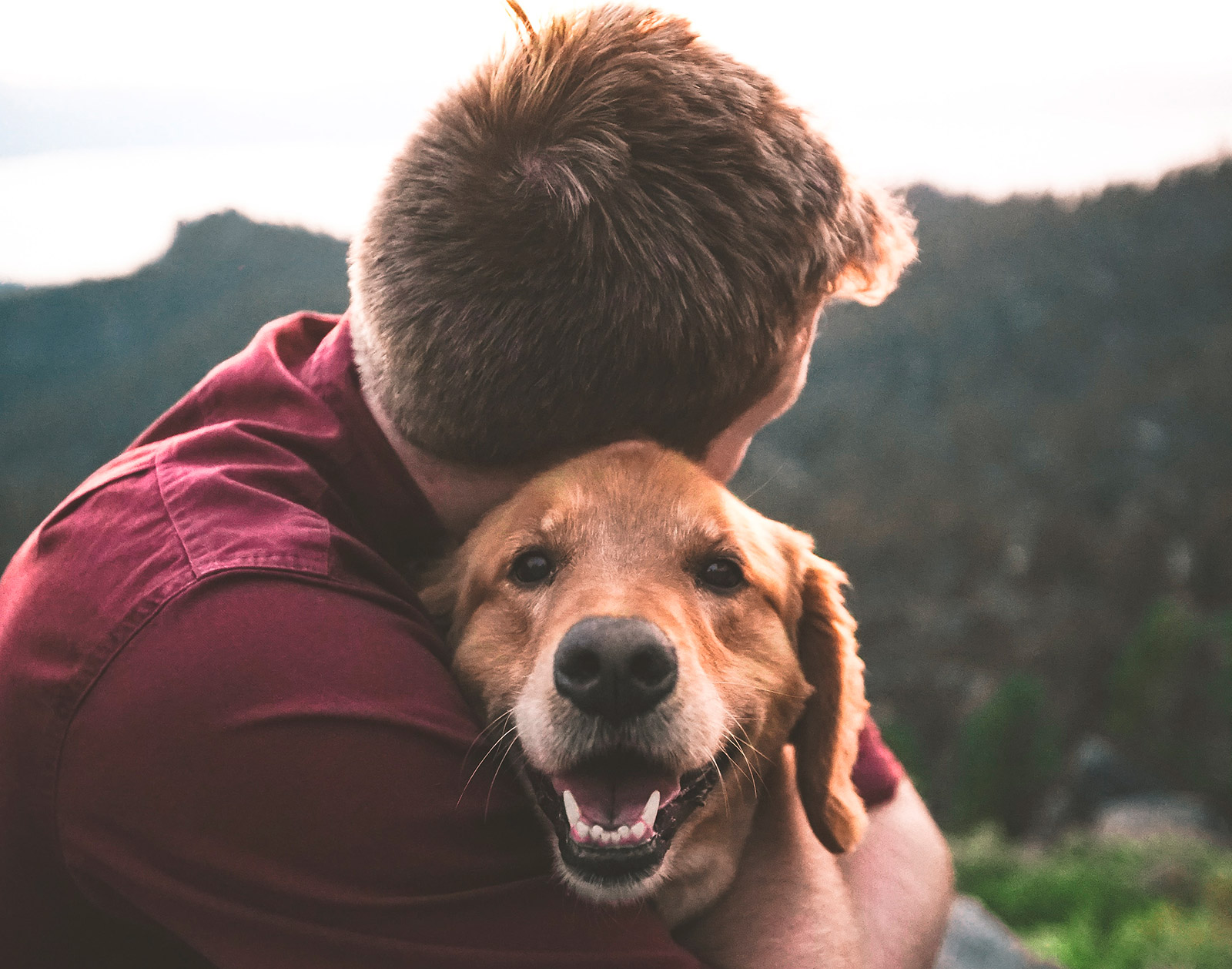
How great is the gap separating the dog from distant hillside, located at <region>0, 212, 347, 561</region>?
314cm

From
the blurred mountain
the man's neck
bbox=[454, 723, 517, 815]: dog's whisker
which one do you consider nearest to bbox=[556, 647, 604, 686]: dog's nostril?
bbox=[454, 723, 517, 815]: dog's whisker

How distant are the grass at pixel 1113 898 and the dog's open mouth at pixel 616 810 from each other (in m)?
7.97

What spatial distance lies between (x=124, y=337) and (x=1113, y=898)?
12.0 m

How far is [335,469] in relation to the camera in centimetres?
215

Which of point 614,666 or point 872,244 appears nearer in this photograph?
point 614,666

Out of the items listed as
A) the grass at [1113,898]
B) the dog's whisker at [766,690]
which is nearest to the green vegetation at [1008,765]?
the grass at [1113,898]

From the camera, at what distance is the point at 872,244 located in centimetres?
245

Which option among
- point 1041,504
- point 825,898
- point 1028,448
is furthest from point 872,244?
point 1028,448

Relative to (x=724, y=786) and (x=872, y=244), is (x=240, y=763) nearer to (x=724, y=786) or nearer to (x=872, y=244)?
(x=724, y=786)

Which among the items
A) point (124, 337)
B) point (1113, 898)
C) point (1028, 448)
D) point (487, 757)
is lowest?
point (1028, 448)

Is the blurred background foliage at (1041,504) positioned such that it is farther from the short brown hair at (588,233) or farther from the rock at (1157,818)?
the short brown hair at (588,233)

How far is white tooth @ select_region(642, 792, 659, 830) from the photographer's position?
2.04m

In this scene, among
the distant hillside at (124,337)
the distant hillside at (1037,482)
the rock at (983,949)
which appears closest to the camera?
the distant hillside at (124,337)

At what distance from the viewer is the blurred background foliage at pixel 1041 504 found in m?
20.4
